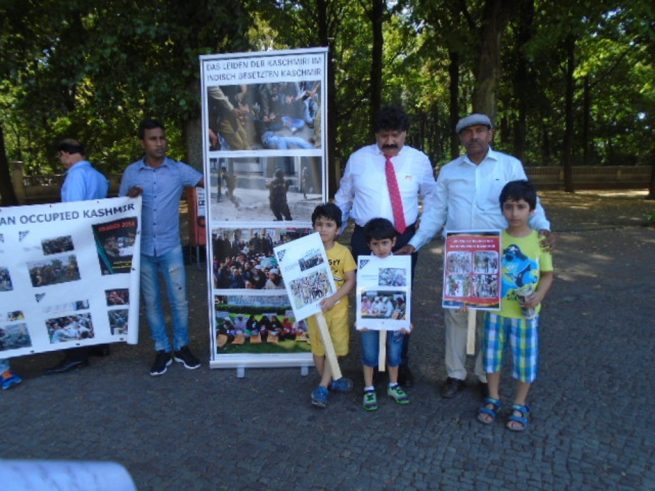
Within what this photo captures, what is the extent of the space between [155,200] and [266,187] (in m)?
0.96

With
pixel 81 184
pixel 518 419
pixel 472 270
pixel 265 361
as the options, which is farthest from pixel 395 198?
pixel 81 184

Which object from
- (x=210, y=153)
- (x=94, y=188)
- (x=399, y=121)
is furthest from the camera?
(x=94, y=188)

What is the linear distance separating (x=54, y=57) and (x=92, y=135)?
33.4 feet

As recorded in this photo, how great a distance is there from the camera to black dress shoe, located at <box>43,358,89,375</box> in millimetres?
4484

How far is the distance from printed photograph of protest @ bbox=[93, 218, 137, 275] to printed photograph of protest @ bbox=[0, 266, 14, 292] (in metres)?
0.69

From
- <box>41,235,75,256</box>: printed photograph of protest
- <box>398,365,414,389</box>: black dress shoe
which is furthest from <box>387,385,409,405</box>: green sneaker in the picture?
<box>41,235,75,256</box>: printed photograph of protest

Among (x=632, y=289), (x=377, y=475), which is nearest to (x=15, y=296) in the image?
(x=377, y=475)

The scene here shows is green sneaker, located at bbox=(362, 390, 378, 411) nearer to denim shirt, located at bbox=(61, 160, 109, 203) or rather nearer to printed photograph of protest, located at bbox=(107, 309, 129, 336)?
printed photograph of protest, located at bbox=(107, 309, 129, 336)

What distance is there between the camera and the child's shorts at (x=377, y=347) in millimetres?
3754

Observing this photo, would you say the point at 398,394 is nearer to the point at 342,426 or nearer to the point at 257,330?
the point at 342,426

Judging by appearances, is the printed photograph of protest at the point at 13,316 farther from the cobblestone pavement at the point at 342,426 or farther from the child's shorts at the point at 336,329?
the child's shorts at the point at 336,329

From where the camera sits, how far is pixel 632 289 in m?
6.63

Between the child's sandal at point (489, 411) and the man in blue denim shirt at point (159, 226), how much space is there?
2.42 meters

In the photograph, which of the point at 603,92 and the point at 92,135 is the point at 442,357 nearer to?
the point at 92,135
